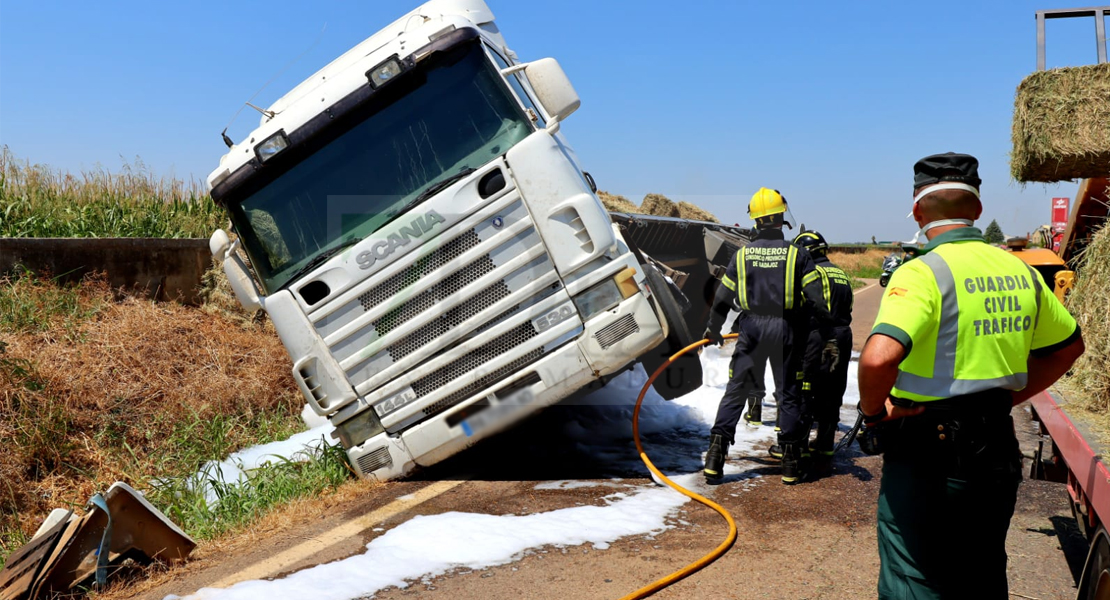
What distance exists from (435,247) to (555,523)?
1.84 meters

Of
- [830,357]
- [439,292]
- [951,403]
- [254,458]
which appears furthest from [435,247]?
[951,403]

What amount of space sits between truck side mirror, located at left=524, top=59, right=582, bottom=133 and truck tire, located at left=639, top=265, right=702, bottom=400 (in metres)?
1.28

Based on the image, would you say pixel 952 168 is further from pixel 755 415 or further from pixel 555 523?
pixel 755 415

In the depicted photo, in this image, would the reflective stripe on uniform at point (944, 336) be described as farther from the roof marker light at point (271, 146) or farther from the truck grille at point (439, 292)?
the roof marker light at point (271, 146)

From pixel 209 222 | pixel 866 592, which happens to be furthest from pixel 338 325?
pixel 209 222

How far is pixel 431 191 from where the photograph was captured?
538cm

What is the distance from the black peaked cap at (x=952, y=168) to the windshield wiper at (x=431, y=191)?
314cm

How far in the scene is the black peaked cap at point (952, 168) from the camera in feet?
9.13

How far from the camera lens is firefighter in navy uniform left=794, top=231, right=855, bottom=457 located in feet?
19.0

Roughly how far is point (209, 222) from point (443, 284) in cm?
843

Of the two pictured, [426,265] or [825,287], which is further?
[825,287]

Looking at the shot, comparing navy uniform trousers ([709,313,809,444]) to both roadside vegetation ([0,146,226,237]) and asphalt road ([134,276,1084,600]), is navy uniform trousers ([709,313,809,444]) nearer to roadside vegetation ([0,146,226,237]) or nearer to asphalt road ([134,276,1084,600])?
asphalt road ([134,276,1084,600])

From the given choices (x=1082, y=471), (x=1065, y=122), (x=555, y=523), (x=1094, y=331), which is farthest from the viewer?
(x=1065, y=122)

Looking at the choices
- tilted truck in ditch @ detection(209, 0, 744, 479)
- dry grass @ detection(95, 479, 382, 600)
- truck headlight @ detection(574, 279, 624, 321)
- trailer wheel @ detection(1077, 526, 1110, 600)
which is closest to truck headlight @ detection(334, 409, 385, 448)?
tilted truck in ditch @ detection(209, 0, 744, 479)
